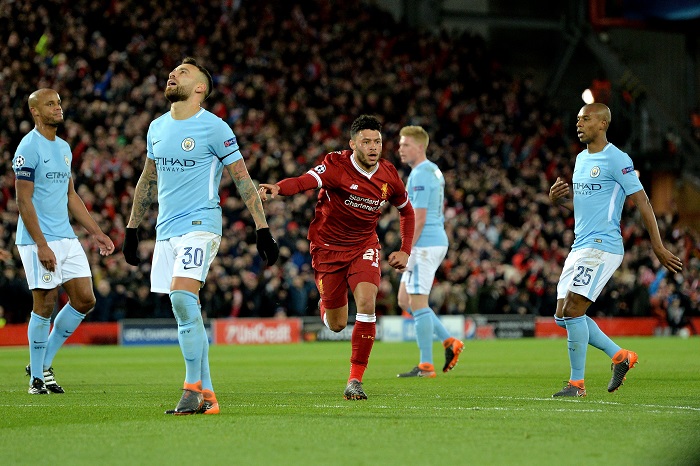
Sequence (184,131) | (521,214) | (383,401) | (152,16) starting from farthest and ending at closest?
1. (521,214)
2. (152,16)
3. (383,401)
4. (184,131)

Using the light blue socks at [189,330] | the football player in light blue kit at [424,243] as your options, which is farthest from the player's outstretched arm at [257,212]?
the football player in light blue kit at [424,243]

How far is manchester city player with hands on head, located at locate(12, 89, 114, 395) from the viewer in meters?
10.6

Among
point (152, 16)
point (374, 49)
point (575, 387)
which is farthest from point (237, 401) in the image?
point (374, 49)

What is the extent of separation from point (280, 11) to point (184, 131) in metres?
26.5

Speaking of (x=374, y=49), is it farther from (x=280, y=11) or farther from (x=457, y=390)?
(x=457, y=390)

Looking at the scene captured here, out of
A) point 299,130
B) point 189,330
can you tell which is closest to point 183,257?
point 189,330

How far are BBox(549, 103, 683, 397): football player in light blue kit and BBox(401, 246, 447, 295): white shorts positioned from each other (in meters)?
3.38

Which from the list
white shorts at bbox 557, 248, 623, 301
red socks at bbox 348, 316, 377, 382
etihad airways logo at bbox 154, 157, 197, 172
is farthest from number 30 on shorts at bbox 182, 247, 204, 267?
white shorts at bbox 557, 248, 623, 301

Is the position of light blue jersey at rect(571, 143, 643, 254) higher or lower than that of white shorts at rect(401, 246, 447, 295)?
higher

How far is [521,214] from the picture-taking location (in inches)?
1284

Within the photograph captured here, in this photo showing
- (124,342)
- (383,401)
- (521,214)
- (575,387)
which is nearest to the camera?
(383,401)

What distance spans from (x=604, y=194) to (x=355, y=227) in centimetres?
239

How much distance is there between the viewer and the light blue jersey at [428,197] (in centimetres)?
1345

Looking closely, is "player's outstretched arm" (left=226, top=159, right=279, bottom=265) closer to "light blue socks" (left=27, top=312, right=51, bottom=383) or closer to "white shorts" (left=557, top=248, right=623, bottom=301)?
"white shorts" (left=557, top=248, right=623, bottom=301)
